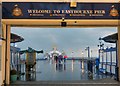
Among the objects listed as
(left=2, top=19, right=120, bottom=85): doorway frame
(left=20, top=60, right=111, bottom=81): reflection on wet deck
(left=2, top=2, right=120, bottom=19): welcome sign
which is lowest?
(left=20, top=60, right=111, bottom=81): reflection on wet deck

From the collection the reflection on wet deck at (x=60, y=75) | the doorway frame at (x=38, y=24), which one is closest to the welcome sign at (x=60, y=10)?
the doorway frame at (x=38, y=24)

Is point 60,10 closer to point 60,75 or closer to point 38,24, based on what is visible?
point 38,24

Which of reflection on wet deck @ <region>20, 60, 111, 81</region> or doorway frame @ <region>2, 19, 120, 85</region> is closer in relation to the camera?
doorway frame @ <region>2, 19, 120, 85</region>

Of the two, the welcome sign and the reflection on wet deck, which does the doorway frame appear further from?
the reflection on wet deck

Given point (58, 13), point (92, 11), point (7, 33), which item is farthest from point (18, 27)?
point (92, 11)

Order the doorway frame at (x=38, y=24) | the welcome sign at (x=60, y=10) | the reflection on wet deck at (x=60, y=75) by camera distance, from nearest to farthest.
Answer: the welcome sign at (x=60, y=10) < the doorway frame at (x=38, y=24) < the reflection on wet deck at (x=60, y=75)

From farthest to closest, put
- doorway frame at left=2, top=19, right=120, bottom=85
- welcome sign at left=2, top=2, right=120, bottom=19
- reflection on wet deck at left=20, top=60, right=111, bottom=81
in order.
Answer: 1. reflection on wet deck at left=20, top=60, right=111, bottom=81
2. doorway frame at left=2, top=19, right=120, bottom=85
3. welcome sign at left=2, top=2, right=120, bottom=19

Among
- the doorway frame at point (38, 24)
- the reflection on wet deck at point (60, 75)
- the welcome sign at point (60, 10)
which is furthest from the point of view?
the reflection on wet deck at point (60, 75)

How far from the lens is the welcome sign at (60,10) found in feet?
48.9

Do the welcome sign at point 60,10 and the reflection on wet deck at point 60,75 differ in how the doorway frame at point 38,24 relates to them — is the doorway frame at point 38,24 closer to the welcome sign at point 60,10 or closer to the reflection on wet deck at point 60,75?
the welcome sign at point 60,10

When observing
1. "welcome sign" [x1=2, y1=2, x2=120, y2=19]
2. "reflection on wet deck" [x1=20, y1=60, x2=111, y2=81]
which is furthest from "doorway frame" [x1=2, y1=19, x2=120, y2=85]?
"reflection on wet deck" [x1=20, y1=60, x2=111, y2=81]

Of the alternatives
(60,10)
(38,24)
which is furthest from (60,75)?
(60,10)

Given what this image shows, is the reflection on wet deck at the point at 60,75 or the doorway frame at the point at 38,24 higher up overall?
the doorway frame at the point at 38,24

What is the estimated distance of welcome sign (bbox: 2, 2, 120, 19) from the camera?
1491cm
